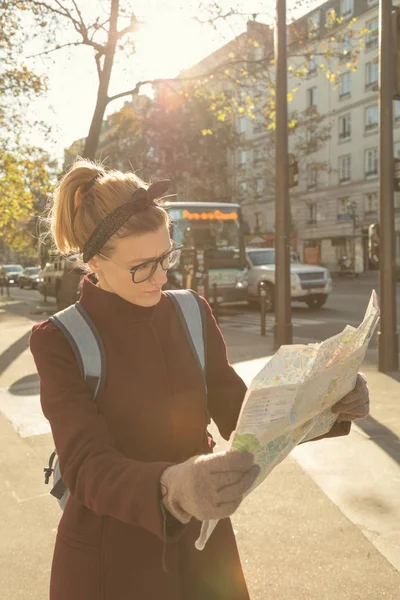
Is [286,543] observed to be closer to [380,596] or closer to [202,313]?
[380,596]

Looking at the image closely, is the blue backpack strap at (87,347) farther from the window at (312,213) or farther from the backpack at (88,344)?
the window at (312,213)

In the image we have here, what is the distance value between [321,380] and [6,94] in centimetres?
1585

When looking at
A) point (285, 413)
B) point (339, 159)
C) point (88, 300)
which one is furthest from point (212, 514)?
point (339, 159)

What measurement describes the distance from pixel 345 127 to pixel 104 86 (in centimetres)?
3148

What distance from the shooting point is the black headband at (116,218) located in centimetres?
134

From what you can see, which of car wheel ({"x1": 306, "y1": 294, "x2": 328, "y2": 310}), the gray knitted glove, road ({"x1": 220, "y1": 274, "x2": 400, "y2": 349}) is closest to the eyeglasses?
the gray knitted glove

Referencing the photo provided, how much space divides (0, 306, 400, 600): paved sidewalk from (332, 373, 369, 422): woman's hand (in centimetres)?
153

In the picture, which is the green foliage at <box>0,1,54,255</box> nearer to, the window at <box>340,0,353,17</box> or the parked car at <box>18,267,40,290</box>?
the parked car at <box>18,267,40,290</box>

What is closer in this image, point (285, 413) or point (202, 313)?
point (285, 413)

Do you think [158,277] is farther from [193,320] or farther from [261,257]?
[261,257]

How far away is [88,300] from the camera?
1.38 metres

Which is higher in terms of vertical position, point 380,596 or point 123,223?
point 123,223

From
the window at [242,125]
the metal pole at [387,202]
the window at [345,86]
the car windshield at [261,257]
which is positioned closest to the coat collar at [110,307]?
the metal pole at [387,202]

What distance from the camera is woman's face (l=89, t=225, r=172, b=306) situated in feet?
4.46
